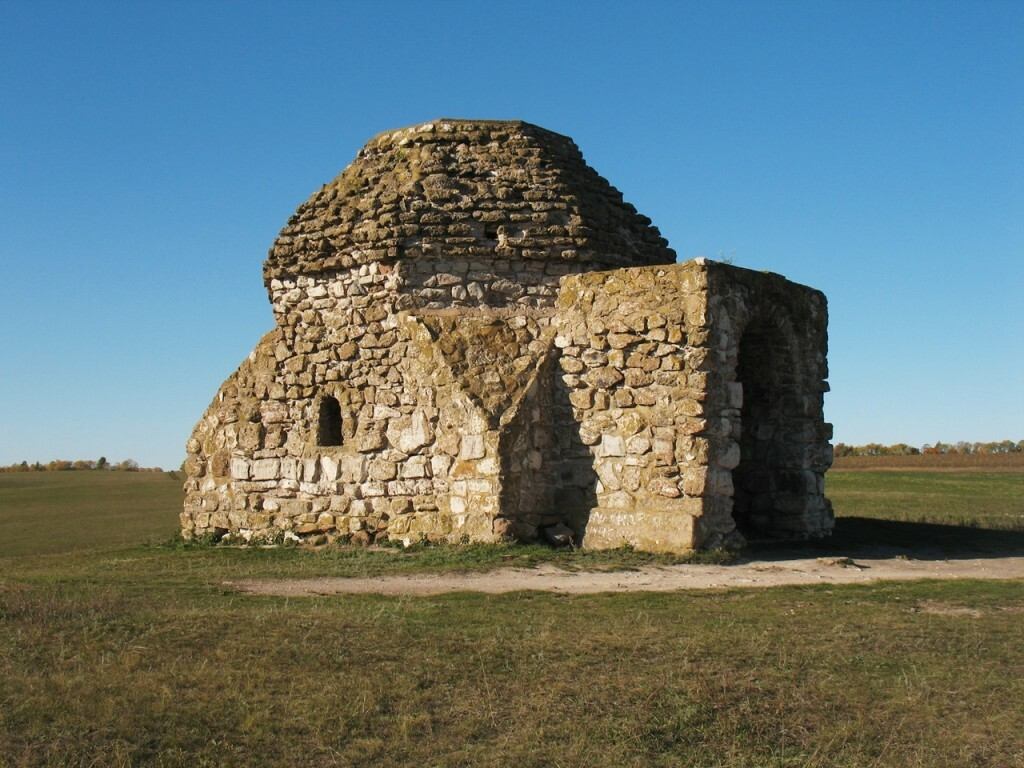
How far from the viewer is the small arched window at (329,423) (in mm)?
14648

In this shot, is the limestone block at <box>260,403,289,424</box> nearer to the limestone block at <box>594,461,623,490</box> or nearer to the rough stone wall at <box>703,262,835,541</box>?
the limestone block at <box>594,461,623,490</box>

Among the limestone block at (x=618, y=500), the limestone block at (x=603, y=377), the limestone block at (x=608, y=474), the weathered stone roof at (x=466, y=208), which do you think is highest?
the weathered stone roof at (x=466, y=208)

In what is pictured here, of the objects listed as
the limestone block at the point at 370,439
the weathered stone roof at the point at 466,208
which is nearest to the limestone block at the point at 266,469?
the limestone block at the point at 370,439

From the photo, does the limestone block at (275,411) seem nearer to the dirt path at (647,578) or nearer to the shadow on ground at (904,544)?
the dirt path at (647,578)

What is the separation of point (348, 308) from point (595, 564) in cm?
526

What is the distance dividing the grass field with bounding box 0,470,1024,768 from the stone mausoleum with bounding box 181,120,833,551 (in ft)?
10.0

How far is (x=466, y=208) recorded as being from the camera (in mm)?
14062

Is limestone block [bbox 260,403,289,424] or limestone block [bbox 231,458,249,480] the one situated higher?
limestone block [bbox 260,403,289,424]

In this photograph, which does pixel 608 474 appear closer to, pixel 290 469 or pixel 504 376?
pixel 504 376

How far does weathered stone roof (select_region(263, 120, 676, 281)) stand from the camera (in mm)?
13922

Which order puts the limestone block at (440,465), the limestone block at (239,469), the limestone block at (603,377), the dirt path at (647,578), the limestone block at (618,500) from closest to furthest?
the dirt path at (647,578) → the limestone block at (618,500) → the limestone block at (603,377) → the limestone block at (440,465) → the limestone block at (239,469)

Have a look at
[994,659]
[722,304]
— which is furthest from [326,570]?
[994,659]

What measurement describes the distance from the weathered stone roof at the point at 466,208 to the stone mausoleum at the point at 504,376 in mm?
34

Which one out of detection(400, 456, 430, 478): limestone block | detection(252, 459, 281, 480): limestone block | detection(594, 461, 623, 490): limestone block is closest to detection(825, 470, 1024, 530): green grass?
detection(594, 461, 623, 490): limestone block
